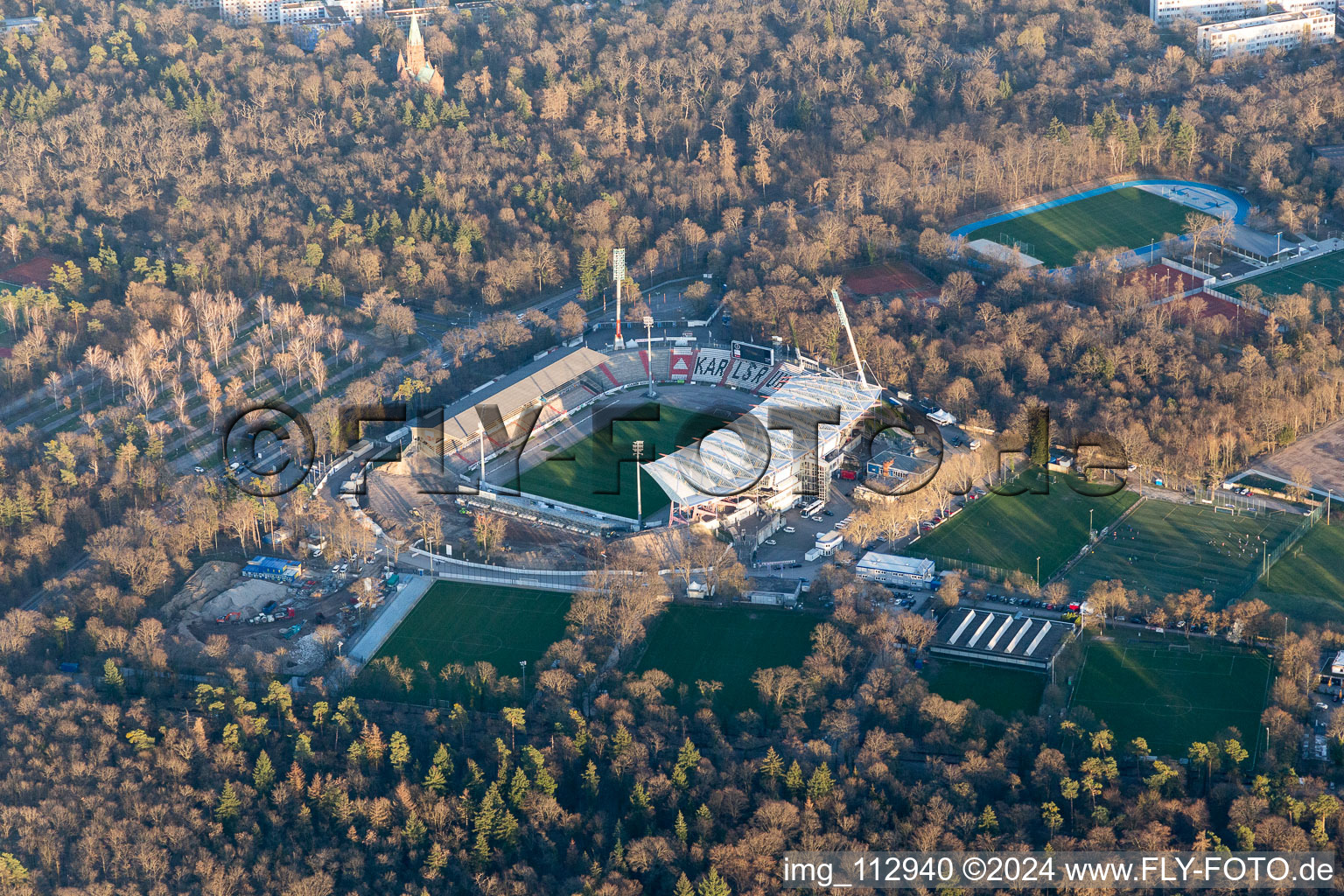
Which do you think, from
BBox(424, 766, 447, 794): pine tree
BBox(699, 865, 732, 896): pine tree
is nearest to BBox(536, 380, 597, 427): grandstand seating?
BBox(424, 766, 447, 794): pine tree

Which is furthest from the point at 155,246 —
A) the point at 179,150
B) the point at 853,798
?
the point at 853,798

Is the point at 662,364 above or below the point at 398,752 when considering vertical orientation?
above

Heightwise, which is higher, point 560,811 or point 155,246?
point 155,246

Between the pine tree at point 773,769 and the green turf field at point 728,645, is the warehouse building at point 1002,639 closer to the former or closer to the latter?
the green turf field at point 728,645

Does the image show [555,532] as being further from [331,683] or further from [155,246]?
[155,246]

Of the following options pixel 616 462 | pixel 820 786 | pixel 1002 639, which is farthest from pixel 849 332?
pixel 820 786

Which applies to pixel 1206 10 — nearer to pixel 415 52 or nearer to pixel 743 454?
pixel 415 52

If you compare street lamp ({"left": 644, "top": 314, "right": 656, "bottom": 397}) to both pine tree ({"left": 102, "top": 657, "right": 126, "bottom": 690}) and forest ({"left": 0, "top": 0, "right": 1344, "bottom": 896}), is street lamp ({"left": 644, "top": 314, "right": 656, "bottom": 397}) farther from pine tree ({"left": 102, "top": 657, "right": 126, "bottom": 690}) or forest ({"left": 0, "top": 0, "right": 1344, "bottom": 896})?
pine tree ({"left": 102, "top": 657, "right": 126, "bottom": 690})
